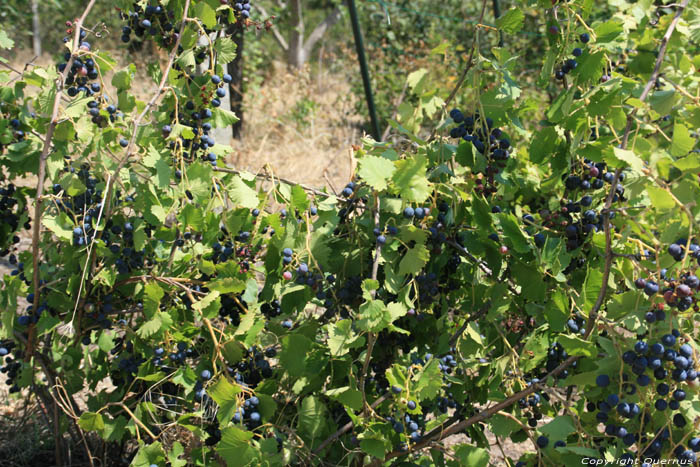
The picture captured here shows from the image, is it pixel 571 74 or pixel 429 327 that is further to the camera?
pixel 429 327

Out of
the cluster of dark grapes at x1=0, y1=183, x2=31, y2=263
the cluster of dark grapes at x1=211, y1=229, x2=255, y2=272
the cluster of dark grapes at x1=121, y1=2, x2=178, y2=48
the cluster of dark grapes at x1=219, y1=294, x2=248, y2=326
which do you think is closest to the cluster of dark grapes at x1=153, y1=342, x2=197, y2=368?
the cluster of dark grapes at x1=219, y1=294, x2=248, y2=326

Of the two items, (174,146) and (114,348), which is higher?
(174,146)

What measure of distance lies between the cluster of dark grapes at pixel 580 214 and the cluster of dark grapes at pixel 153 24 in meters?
1.04

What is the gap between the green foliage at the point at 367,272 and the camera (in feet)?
4.84

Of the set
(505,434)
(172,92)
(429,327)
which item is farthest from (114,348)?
(505,434)

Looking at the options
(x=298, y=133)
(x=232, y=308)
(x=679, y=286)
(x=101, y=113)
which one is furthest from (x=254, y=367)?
(x=298, y=133)

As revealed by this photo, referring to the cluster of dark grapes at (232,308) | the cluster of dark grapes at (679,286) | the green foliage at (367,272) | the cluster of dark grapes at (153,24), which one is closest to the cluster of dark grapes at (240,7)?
the green foliage at (367,272)

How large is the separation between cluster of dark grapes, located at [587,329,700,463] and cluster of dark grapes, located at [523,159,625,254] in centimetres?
31

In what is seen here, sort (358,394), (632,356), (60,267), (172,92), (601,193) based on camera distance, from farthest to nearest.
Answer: (60,267), (172,92), (601,193), (358,394), (632,356)

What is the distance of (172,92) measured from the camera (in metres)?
1.78

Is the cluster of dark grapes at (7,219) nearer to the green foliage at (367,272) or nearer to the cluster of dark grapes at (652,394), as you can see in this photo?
the green foliage at (367,272)

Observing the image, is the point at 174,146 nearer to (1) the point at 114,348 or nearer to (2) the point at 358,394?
(1) the point at 114,348

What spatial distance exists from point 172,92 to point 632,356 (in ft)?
4.16

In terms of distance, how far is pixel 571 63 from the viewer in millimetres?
1610
